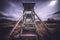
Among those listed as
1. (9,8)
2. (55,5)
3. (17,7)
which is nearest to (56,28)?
(55,5)

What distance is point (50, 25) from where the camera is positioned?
2578 millimetres

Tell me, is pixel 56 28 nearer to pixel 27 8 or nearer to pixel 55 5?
pixel 55 5

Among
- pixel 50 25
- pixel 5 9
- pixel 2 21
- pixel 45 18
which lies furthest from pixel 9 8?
pixel 50 25

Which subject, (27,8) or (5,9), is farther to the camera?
(5,9)

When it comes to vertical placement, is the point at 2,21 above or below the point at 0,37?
above

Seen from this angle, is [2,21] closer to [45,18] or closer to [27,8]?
[27,8]

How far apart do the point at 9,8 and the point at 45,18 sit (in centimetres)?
85

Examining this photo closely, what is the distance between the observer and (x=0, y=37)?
2.51 meters

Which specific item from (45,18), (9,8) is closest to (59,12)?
(45,18)

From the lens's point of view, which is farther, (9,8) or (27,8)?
(9,8)

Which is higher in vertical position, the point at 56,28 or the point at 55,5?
the point at 55,5

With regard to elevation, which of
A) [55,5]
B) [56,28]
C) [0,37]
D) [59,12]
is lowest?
[0,37]

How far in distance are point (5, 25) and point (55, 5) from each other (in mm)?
1232

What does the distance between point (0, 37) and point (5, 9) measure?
0.64 m
